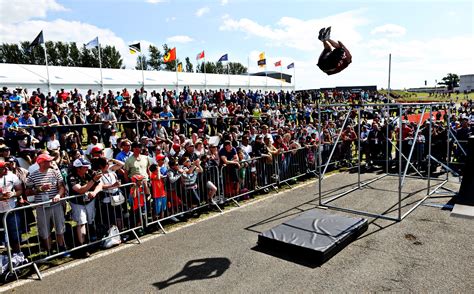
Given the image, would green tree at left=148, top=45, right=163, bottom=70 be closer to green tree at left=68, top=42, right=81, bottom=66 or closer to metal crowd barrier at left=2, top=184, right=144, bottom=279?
green tree at left=68, top=42, right=81, bottom=66

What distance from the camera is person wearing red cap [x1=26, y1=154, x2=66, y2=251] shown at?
621 centimetres

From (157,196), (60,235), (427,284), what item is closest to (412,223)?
(427,284)

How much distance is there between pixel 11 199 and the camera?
635 centimetres

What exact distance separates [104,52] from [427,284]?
79.0 m

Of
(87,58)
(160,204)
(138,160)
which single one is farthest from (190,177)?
(87,58)

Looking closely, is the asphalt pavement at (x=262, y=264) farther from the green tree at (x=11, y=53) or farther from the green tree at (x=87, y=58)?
the green tree at (x=11, y=53)

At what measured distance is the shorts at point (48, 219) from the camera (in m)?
6.21

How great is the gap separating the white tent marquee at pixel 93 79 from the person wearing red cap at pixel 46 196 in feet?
65.2

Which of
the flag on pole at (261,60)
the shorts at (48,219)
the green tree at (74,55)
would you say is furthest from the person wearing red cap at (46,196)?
the green tree at (74,55)

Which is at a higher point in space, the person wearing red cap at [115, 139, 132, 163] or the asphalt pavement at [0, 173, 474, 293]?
the person wearing red cap at [115, 139, 132, 163]

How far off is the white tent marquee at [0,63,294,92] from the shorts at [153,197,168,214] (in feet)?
65.9

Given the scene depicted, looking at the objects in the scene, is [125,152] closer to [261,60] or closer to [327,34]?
[327,34]

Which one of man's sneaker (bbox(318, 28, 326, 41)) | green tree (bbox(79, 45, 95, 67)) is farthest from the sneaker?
green tree (bbox(79, 45, 95, 67))

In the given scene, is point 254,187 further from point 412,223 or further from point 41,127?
point 41,127
